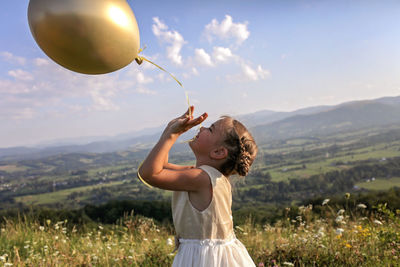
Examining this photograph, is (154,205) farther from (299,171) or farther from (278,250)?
(299,171)

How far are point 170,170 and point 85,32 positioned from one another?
40.3 inches

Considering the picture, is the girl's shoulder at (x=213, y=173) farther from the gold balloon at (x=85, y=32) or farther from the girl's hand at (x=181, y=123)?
the gold balloon at (x=85, y=32)

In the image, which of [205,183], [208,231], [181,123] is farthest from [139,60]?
[208,231]

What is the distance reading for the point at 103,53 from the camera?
5.79ft

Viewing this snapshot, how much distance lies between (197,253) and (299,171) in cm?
5937

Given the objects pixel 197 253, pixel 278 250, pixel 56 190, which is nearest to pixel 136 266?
pixel 197 253

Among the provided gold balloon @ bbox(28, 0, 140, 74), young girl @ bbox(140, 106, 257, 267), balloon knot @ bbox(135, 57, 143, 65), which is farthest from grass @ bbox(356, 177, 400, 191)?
gold balloon @ bbox(28, 0, 140, 74)

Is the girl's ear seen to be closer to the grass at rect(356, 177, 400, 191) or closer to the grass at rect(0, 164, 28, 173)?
the grass at rect(356, 177, 400, 191)

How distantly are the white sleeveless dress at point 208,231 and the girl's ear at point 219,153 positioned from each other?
0.33 feet

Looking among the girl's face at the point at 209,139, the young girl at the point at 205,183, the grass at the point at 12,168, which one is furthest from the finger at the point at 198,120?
the grass at the point at 12,168

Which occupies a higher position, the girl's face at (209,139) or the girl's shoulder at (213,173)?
the girl's face at (209,139)

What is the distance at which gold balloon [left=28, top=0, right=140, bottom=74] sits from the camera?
163cm

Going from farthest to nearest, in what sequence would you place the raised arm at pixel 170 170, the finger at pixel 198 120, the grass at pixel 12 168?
the grass at pixel 12 168
the finger at pixel 198 120
the raised arm at pixel 170 170

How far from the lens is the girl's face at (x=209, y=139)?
6.88 ft
